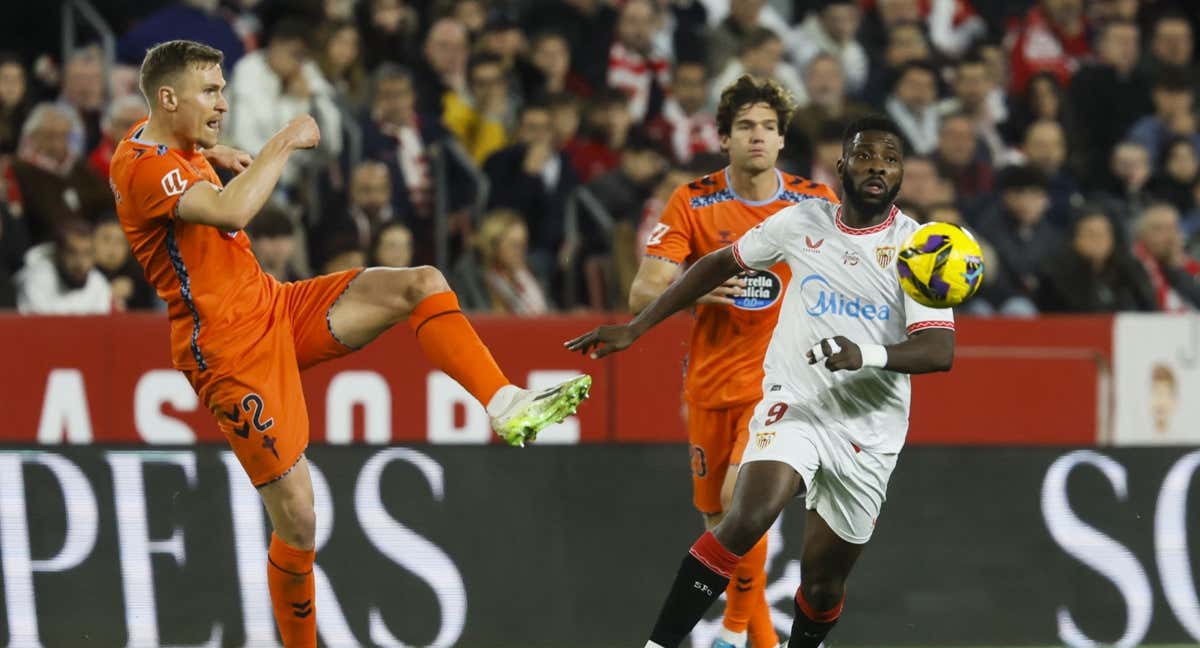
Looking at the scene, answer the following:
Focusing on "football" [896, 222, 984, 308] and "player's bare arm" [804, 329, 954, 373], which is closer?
"player's bare arm" [804, 329, 954, 373]

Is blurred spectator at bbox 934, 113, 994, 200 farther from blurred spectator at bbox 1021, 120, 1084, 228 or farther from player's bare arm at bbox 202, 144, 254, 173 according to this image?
player's bare arm at bbox 202, 144, 254, 173

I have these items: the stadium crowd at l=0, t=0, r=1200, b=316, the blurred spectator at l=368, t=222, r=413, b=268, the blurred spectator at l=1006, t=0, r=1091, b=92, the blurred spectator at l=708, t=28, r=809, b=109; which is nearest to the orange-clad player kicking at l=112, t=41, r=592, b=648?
the stadium crowd at l=0, t=0, r=1200, b=316

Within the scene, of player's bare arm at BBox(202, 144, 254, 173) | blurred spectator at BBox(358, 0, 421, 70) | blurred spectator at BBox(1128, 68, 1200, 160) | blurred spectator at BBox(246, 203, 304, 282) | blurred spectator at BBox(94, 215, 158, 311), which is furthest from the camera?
blurred spectator at BBox(1128, 68, 1200, 160)

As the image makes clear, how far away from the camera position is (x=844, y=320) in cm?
698

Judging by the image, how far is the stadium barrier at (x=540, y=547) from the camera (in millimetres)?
8727

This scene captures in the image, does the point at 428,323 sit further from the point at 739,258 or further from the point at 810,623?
the point at 810,623

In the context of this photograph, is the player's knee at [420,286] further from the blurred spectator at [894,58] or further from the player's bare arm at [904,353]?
the blurred spectator at [894,58]

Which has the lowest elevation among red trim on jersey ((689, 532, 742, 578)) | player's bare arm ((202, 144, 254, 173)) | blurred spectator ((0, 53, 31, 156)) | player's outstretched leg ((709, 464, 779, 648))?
player's outstretched leg ((709, 464, 779, 648))

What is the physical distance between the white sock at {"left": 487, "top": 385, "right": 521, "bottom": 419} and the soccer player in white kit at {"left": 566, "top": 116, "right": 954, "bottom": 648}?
351mm

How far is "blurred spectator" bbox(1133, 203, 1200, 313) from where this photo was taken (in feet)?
44.3

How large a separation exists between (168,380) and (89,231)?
1.03m

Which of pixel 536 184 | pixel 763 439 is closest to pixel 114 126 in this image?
pixel 536 184

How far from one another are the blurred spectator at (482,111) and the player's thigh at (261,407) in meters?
6.57

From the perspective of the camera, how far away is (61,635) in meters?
8.61
